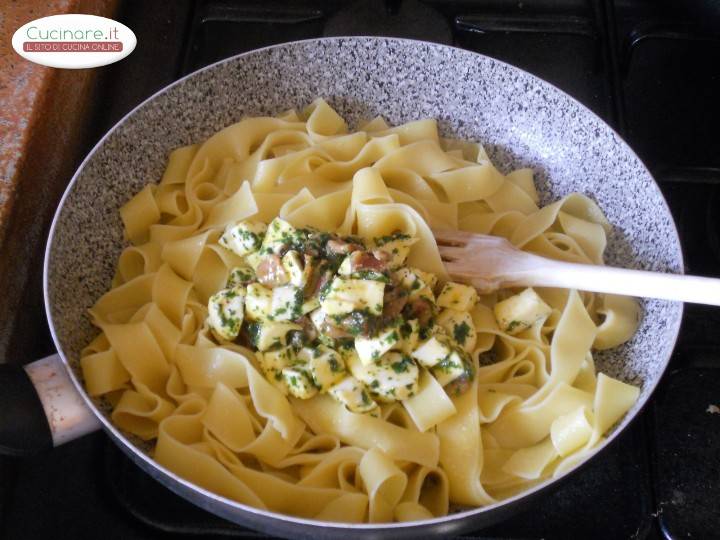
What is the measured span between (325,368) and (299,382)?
0.06 meters

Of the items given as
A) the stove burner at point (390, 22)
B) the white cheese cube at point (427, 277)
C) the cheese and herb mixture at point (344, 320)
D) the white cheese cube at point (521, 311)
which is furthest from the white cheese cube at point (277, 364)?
the stove burner at point (390, 22)

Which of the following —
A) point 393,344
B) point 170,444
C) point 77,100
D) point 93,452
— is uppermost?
point 77,100

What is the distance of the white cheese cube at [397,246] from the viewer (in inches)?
65.5

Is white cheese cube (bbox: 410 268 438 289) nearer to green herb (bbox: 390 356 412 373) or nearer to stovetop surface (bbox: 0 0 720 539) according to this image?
green herb (bbox: 390 356 412 373)

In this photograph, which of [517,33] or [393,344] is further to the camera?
[517,33]

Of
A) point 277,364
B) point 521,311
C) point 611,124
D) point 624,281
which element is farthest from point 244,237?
point 611,124

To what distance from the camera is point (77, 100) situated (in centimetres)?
193

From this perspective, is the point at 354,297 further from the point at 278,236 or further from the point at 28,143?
the point at 28,143

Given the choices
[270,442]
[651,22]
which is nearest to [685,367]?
[270,442]

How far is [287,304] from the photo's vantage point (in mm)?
1537

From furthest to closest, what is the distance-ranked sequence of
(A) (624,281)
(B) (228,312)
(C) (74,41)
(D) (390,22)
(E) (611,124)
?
1. (D) (390,22)
2. (E) (611,124)
3. (C) (74,41)
4. (B) (228,312)
5. (A) (624,281)

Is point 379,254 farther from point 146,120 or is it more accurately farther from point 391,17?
point 391,17

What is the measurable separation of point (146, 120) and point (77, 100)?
28 cm

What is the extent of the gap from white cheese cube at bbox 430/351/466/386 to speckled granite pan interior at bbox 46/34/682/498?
0.36 metres
